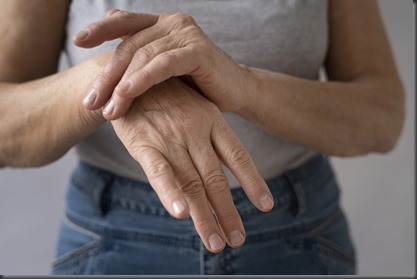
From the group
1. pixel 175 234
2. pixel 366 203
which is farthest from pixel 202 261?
pixel 366 203

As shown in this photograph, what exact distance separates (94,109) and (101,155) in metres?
0.14

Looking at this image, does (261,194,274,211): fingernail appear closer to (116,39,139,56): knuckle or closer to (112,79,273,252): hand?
(112,79,273,252): hand

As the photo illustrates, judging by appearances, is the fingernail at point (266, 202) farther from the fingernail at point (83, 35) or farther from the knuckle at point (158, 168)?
the fingernail at point (83, 35)

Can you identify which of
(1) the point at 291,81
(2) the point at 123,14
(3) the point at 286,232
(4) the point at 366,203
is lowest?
(4) the point at 366,203

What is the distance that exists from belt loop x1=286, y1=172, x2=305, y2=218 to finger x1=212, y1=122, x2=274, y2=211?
→ 0.16 m

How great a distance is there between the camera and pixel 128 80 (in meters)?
0.36

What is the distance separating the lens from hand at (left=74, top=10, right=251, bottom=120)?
0.36 m

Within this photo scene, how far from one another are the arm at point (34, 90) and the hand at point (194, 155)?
70 millimetres

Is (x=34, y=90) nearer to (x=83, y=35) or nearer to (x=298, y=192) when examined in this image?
(x=83, y=35)

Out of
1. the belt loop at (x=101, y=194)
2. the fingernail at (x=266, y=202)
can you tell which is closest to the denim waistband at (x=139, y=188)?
the belt loop at (x=101, y=194)

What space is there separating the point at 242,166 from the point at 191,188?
1.6 inches

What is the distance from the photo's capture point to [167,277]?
0.51m

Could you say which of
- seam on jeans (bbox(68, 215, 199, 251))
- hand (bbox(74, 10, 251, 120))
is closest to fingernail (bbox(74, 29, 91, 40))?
hand (bbox(74, 10, 251, 120))

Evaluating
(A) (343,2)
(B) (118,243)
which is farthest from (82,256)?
(A) (343,2)
